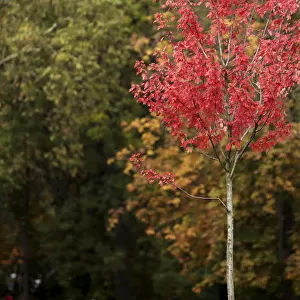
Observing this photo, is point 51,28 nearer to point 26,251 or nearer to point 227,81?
point 26,251

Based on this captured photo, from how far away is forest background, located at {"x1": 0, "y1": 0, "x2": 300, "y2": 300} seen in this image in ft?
80.1

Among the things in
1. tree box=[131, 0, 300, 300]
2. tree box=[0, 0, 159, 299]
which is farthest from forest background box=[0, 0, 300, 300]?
tree box=[131, 0, 300, 300]

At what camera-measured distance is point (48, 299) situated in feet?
117

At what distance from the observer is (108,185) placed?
31047mm

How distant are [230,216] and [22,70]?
1250 cm

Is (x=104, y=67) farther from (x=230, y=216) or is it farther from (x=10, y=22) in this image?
(x=230, y=216)

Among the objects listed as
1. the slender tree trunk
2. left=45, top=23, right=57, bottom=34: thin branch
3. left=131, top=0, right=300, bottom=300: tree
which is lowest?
left=131, top=0, right=300, bottom=300: tree

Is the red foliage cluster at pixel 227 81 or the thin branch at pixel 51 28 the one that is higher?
the thin branch at pixel 51 28

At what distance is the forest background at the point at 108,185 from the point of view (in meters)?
24.4

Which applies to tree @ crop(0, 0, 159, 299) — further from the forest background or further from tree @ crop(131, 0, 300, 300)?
tree @ crop(131, 0, 300, 300)

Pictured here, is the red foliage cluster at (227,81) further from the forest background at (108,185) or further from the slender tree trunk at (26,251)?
the slender tree trunk at (26,251)

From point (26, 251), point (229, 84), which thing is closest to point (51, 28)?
point (26, 251)

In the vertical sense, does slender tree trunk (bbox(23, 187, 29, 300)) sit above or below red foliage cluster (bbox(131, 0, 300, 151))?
above

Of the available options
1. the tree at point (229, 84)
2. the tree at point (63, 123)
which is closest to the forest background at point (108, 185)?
the tree at point (63, 123)
